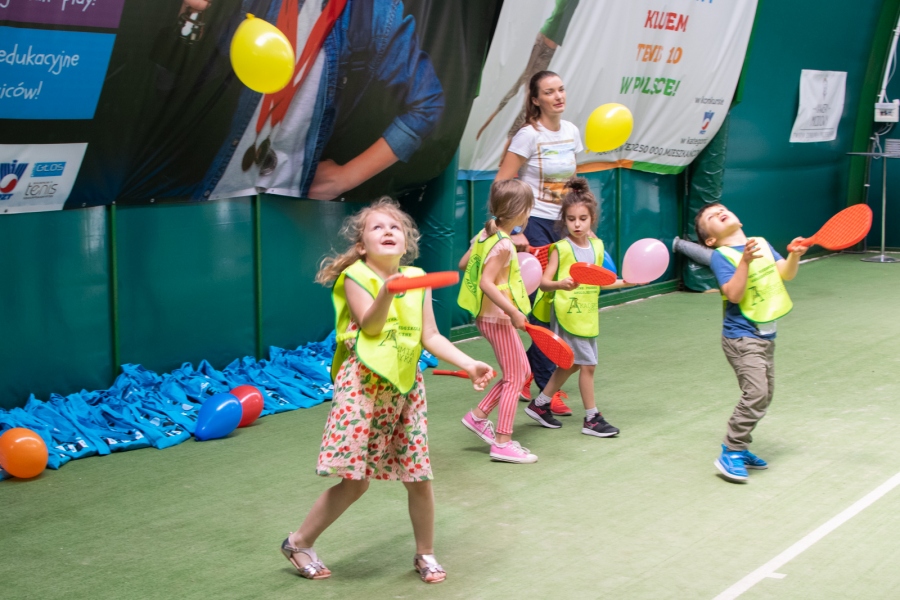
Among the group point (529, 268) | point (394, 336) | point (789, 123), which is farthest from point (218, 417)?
point (789, 123)

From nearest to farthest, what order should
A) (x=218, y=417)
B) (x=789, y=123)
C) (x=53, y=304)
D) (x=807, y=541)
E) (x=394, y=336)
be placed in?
(x=394, y=336) < (x=807, y=541) < (x=218, y=417) < (x=53, y=304) < (x=789, y=123)

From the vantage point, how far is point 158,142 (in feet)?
19.3

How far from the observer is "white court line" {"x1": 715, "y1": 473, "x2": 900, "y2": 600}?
3775mm

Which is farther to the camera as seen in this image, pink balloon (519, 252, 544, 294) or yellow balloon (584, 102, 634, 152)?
yellow balloon (584, 102, 634, 152)

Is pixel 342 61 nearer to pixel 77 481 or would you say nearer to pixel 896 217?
pixel 77 481

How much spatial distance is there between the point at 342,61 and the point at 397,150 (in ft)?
2.64

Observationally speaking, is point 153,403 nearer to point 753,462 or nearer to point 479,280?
point 479,280

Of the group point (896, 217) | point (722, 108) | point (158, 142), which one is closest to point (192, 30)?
point (158, 142)

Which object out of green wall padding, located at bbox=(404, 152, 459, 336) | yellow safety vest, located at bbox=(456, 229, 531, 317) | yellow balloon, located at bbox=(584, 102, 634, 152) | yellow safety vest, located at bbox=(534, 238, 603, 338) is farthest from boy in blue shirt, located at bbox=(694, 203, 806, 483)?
green wall padding, located at bbox=(404, 152, 459, 336)

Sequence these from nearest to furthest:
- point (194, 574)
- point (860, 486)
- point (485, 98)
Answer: point (194, 574) → point (860, 486) → point (485, 98)

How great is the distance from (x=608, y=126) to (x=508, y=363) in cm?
225

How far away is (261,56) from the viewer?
17.6 feet

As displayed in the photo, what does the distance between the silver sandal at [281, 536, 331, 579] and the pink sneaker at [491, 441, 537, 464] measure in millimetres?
1585

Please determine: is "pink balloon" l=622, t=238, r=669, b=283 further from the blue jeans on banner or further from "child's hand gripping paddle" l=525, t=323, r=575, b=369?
"child's hand gripping paddle" l=525, t=323, r=575, b=369
